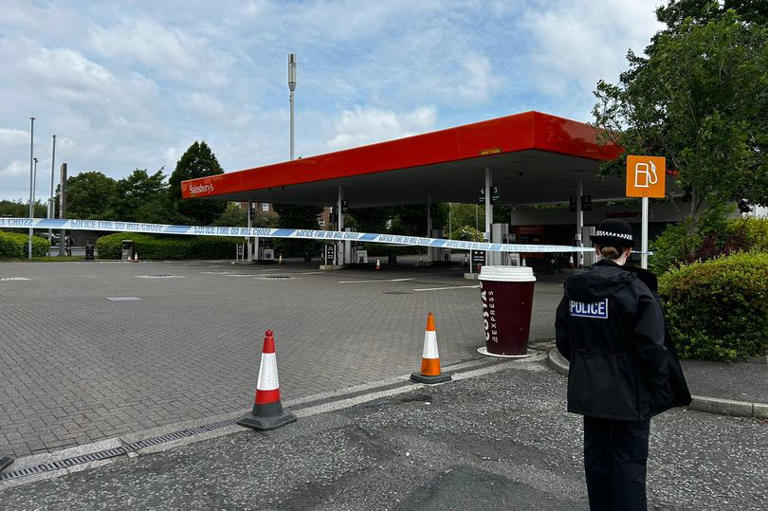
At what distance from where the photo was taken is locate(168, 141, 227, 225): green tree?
41312 millimetres

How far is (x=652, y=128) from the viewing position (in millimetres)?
13250

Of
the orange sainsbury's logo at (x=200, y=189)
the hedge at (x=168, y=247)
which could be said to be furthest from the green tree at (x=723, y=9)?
the hedge at (x=168, y=247)

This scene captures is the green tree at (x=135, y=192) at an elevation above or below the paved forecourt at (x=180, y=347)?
above

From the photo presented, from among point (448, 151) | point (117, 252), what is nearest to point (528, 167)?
point (448, 151)

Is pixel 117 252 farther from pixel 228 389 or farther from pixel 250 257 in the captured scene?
pixel 228 389

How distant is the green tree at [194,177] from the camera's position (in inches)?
1626

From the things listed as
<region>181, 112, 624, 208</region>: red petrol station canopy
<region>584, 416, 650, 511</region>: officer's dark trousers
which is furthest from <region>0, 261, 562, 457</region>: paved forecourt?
<region>181, 112, 624, 208</region>: red petrol station canopy

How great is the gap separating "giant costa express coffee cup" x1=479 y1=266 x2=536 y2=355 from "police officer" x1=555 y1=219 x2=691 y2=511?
4.52 metres

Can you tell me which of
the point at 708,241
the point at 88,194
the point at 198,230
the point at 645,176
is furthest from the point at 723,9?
the point at 88,194

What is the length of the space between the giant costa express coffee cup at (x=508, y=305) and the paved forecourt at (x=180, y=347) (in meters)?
0.59

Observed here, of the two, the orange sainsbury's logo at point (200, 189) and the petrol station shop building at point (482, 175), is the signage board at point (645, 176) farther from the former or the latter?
the orange sainsbury's logo at point (200, 189)

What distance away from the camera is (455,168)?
20.3m

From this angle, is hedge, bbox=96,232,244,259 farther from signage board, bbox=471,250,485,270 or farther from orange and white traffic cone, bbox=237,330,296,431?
orange and white traffic cone, bbox=237,330,296,431

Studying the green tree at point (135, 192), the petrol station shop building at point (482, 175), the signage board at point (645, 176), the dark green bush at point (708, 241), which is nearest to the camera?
the signage board at point (645, 176)
